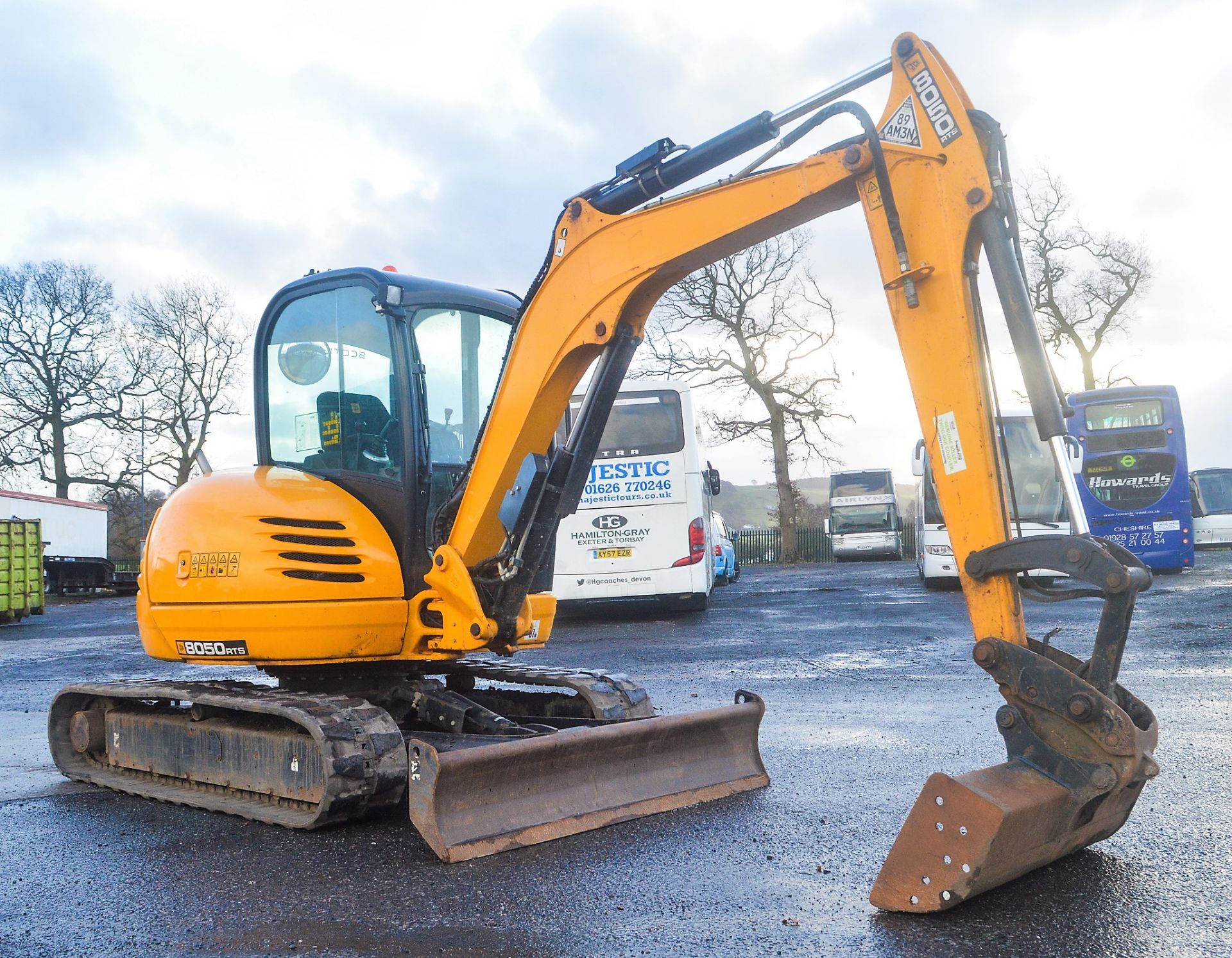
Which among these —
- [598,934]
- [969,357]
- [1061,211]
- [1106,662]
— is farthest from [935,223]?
[1061,211]

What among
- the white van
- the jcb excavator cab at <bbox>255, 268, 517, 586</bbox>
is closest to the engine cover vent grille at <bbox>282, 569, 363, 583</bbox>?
the jcb excavator cab at <bbox>255, 268, 517, 586</bbox>

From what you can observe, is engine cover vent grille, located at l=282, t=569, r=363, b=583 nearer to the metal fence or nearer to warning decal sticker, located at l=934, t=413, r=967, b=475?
warning decal sticker, located at l=934, t=413, r=967, b=475

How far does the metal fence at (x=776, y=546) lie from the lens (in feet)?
152

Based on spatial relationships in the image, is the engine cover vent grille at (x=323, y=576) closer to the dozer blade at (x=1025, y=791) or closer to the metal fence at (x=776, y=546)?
the dozer blade at (x=1025, y=791)

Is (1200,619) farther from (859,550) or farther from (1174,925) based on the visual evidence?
(859,550)

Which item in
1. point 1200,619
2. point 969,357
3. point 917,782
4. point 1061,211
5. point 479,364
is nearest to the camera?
point 969,357

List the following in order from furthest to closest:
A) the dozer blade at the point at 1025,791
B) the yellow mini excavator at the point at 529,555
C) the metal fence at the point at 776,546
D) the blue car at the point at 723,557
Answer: the metal fence at the point at 776,546, the blue car at the point at 723,557, the yellow mini excavator at the point at 529,555, the dozer blade at the point at 1025,791

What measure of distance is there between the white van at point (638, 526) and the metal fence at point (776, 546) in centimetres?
3028

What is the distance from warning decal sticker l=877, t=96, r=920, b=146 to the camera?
4.12 metres

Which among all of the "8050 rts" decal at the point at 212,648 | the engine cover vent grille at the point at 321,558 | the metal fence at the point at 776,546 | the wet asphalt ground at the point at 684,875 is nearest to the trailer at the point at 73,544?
the metal fence at the point at 776,546

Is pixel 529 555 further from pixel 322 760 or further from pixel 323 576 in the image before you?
pixel 322 760

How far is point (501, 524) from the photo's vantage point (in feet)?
17.8

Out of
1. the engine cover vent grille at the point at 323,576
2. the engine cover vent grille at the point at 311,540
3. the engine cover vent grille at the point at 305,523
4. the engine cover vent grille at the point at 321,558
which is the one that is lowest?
the engine cover vent grille at the point at 323,576

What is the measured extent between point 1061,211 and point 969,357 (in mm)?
42305
